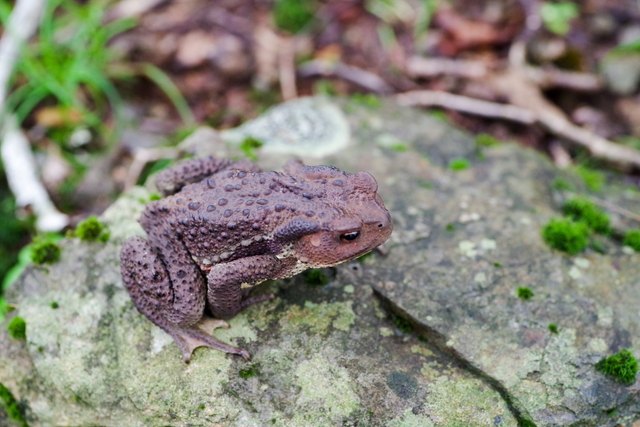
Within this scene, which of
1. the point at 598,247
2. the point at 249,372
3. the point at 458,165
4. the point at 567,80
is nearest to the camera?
the point at 249,372

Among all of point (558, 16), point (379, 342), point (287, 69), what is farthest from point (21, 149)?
point (558, 16)

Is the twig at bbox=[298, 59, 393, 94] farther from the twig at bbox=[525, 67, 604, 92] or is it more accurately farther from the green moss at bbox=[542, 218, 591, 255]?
the green moss at bbox=[542, 218, 591, 255]

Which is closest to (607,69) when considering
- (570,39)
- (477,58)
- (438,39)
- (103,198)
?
(570,39)

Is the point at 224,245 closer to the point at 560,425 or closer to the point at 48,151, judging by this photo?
the point at 560,425

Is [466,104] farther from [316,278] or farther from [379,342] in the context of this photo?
[379,342]

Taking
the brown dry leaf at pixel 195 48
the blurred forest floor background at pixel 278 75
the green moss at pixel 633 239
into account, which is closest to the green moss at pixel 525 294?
the green moss at pixel 633 239

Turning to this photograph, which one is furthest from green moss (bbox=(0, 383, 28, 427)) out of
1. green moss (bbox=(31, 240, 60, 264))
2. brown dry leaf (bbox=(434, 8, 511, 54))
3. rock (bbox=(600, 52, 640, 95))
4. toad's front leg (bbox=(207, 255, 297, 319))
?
rock (bbox=(600, 52, 640, 95))

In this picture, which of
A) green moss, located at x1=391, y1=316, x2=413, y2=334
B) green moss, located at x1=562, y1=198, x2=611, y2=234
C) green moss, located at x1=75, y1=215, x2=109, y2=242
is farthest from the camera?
green moss, located at x1=562, y1=198, x2=611, y2=234
